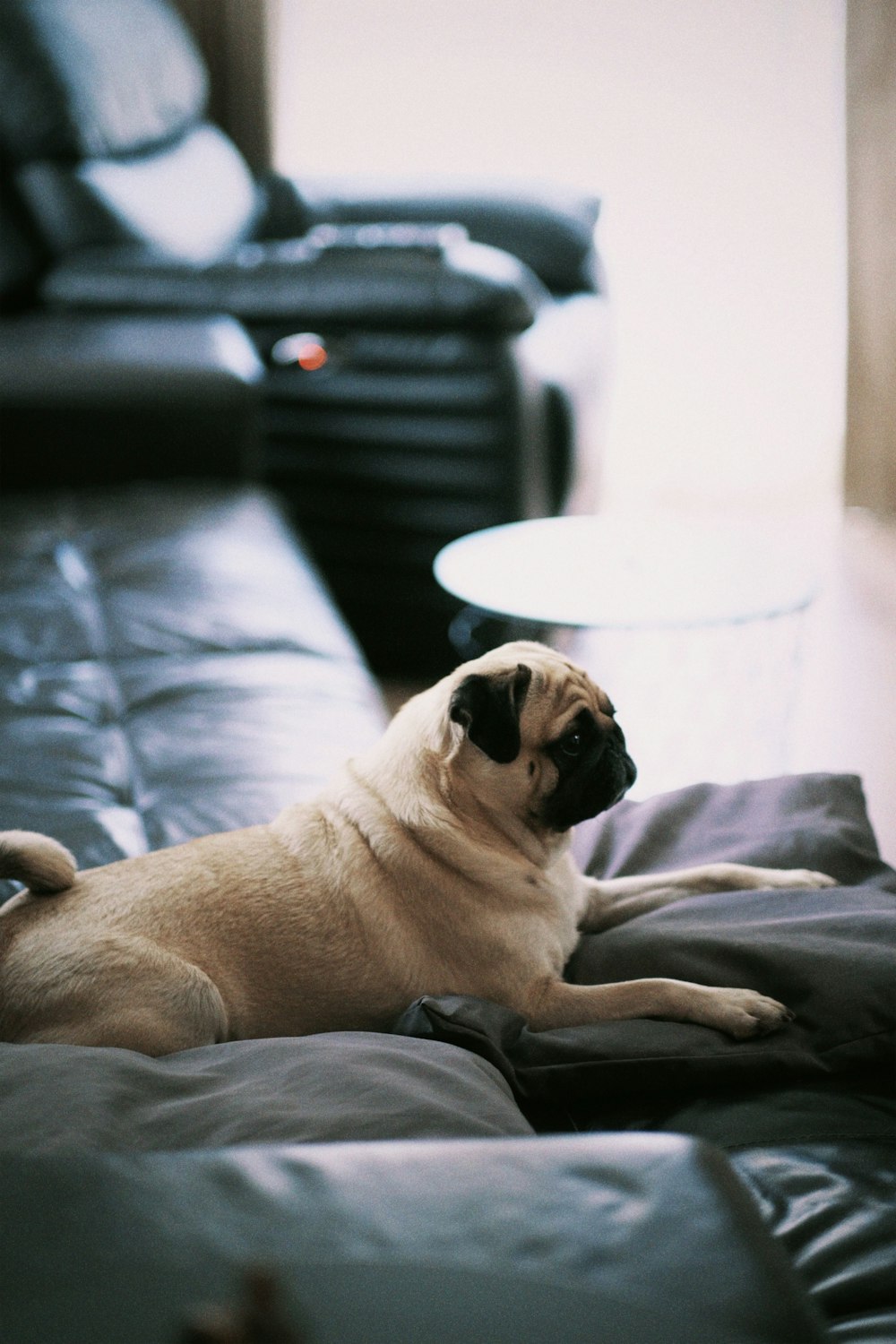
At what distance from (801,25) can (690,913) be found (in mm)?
3744

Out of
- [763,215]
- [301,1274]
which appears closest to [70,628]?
[301,1274]

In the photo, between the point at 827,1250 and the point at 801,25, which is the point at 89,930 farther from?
the point at 801,25

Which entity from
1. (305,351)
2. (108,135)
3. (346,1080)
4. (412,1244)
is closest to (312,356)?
(305,351)

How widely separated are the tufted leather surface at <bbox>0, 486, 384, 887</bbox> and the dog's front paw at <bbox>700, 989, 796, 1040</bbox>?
0.61m

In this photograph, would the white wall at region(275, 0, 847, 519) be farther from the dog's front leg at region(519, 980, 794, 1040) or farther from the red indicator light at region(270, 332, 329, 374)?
the dog's front leg at region(519, 980, 794, 1040)

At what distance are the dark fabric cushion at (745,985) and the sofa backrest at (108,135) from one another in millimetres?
2529

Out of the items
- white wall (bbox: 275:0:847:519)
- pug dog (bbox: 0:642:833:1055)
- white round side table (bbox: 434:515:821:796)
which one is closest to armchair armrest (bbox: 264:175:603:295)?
white wall (bbox: 275:0:847:519)

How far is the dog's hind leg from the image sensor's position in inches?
43.3

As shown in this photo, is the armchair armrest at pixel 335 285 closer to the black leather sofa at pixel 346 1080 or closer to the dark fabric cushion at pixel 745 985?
the black leather sofa at pixel 346 1080

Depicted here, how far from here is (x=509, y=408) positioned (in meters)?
2.75

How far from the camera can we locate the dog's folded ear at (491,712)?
1251 millimetres

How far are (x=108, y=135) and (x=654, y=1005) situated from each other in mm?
3099

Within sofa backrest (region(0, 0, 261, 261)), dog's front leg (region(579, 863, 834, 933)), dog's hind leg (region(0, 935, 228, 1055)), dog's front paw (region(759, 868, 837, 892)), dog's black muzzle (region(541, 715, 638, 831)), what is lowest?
dog's front leg (region(579, 863, 834, 933))

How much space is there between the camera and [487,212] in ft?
12.5
